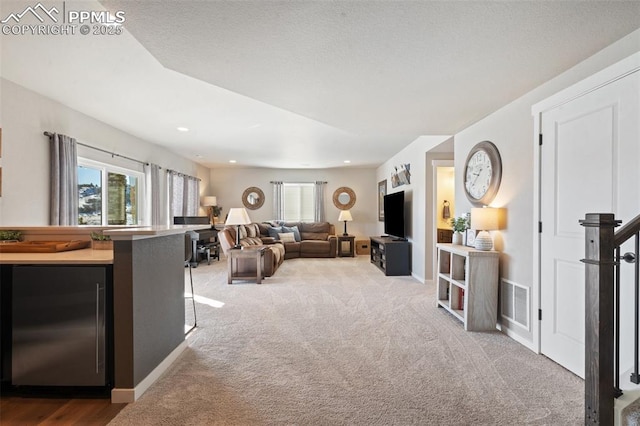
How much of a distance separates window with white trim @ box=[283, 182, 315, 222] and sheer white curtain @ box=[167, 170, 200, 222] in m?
2.62

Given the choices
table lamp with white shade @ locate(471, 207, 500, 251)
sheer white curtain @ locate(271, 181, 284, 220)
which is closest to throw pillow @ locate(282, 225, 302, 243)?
sheer white curtain @ locate(271, 181, 284, 220)

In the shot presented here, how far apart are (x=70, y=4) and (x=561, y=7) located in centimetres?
298

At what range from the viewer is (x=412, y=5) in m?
1.64

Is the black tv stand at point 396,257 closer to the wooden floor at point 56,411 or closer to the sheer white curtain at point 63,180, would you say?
the wooden floor at point 56,411

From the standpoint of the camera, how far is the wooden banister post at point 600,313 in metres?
1.42

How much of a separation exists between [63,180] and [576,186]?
535cm

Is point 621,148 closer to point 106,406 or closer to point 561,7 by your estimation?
point 561,7

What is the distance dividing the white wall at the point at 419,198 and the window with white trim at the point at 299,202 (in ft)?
11.8

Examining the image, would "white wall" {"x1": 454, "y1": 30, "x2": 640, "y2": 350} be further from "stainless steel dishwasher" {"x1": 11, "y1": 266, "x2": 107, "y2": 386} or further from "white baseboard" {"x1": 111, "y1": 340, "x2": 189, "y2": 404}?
"stainless steel dishwasher" {"x1": 11, "y1": 266, "x2": 107, "y2": 386}

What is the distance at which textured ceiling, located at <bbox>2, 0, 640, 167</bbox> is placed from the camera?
171cm

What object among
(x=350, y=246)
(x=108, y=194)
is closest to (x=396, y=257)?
(x=350, y=246)

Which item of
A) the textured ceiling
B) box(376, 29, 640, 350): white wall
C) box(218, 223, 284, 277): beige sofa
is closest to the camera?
the textured ceiling

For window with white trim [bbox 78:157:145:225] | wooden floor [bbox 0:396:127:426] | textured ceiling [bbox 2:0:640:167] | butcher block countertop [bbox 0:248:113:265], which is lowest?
wooden floor [bbox 0:396:127:426]

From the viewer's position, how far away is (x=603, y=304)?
1.43m
